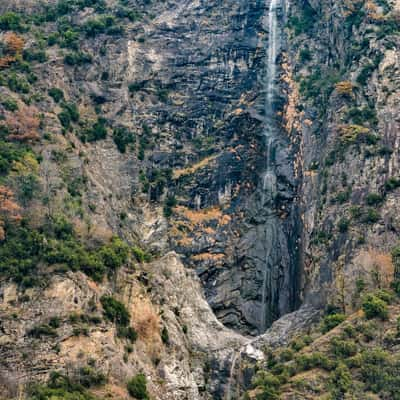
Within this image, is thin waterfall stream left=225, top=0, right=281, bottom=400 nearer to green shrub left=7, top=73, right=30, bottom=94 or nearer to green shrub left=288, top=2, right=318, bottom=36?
green shrub left=288, top=2, right=318, bottom=36

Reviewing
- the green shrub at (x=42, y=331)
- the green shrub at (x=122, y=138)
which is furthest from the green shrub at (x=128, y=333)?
the green shrub at (x=122, y=138)

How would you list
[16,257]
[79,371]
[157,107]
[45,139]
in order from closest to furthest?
1. [79,371]
2. [16,257]
3. [45,139]
4. [157,107]

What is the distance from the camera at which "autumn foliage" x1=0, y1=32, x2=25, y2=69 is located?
59.7 meters

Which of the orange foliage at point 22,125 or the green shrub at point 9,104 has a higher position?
the green shrub at point 9,104

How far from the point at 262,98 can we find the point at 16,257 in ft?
90.5

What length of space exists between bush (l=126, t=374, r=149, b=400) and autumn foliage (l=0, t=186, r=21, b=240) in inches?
468

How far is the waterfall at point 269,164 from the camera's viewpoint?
5550cm

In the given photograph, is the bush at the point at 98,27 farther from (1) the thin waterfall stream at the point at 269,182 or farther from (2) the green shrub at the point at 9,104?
(2) the green shrub at the point at 9,104

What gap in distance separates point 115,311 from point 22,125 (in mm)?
15854

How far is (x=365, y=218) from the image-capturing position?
165ft

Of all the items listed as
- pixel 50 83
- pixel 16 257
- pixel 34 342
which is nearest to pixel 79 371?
pixel 34 342

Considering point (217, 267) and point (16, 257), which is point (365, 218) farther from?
point (16, 257)

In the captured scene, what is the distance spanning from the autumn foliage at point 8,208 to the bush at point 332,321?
1943cm

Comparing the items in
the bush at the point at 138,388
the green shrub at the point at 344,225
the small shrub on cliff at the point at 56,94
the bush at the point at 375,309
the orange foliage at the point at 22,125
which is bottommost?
the bush at the point at 138,388
